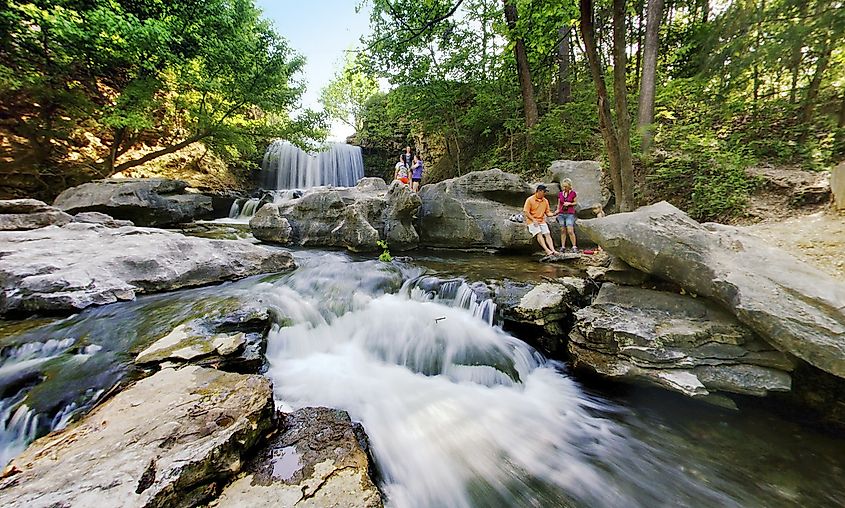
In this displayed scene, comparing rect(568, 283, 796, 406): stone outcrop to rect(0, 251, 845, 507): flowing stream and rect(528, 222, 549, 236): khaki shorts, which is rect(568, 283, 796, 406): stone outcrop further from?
rect(528, 222, 549, 236): khaki shorts

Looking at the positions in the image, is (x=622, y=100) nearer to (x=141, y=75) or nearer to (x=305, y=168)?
(x=141, y=75)

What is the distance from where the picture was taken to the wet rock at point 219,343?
3.05m

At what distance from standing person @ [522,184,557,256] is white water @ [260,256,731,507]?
329 cm

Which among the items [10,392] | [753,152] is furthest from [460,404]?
[753,152]

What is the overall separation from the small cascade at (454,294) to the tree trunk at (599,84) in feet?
10.5

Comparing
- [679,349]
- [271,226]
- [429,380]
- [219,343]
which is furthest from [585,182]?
[219,343]

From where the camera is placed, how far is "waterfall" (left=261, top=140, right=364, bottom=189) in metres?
19.4

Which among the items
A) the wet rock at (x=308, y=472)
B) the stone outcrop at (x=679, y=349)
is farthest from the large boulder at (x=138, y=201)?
the stone outcrop at (x=679, y=349)

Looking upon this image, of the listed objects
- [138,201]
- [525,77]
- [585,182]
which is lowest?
[138,201]

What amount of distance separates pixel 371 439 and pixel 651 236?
11.9ft

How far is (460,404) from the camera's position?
341 centimetres

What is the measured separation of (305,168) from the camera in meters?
19.7

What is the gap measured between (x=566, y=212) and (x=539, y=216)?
800 millimetres

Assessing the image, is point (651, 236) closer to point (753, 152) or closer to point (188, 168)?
point (753, 152)
